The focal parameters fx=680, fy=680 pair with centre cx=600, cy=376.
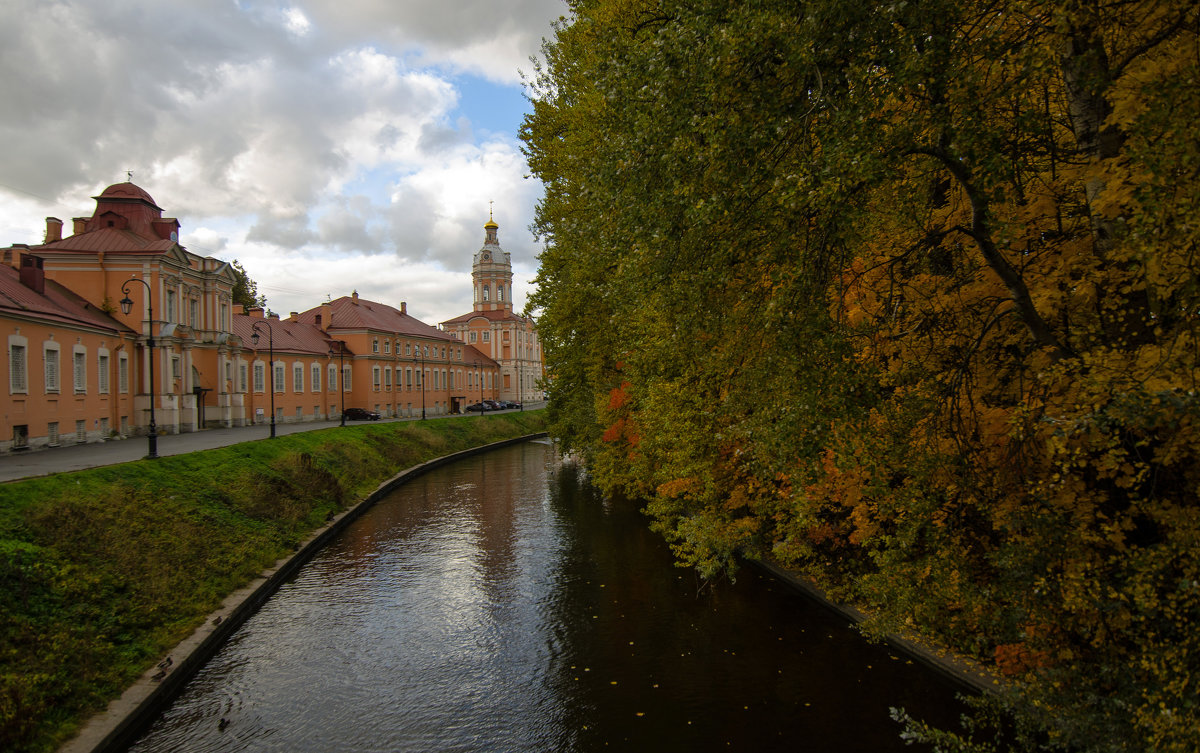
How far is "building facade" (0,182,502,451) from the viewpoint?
76.0 ft

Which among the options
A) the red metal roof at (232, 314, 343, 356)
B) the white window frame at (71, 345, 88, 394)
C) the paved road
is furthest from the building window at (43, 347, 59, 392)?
the red metal roof at (232, 314, 343, 356)

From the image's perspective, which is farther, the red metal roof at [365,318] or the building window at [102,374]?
the red metal roof at [365,318]

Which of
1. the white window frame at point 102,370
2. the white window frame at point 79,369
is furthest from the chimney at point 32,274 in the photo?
the white window frame at point 79,369

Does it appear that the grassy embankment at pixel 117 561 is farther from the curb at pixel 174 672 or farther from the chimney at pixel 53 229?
the chimney at pixel 53 229

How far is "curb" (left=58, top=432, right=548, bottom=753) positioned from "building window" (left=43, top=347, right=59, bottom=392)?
1318 centimetres

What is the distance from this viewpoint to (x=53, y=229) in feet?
109

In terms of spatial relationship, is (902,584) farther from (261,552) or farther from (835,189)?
(261,552)

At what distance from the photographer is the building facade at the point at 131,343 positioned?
912 inches

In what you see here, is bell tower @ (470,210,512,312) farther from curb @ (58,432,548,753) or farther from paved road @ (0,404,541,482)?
curb @ (58,432,548,753)

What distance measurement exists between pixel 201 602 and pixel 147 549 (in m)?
1.58

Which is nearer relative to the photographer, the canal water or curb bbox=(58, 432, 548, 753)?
curb bbox=(58, 432, 548, 753)

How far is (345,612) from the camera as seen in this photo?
45.0 ft

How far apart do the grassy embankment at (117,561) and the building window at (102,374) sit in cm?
963

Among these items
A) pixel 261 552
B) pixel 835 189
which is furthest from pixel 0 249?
pixel 835 189
